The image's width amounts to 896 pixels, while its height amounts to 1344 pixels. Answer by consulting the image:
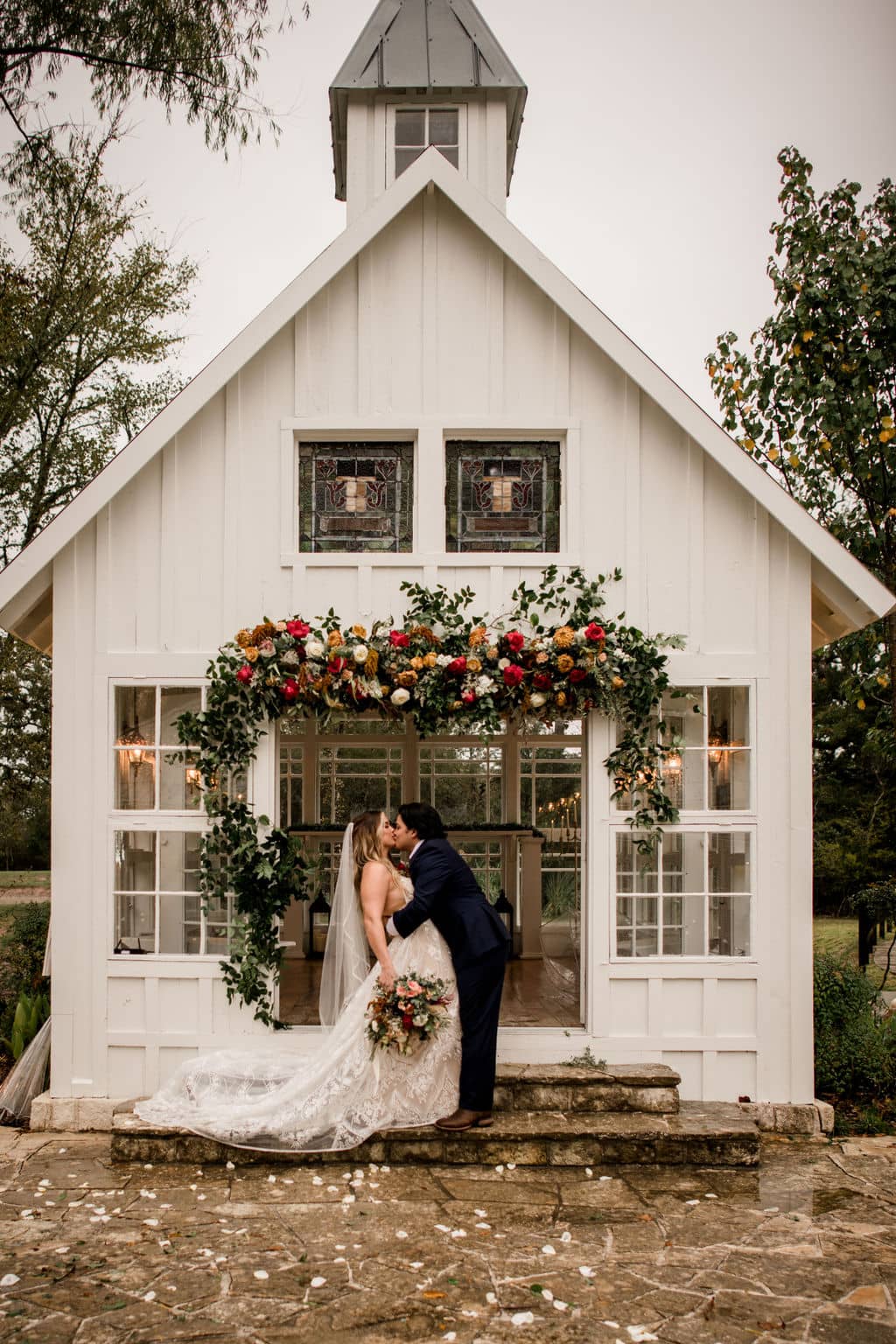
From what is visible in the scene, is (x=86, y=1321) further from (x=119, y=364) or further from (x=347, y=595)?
(x=119, y=364)

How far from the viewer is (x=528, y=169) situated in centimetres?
2148

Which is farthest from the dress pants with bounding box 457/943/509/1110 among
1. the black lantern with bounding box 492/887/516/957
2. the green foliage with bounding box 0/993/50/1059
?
the black lantern with bounding box 492/887/516/957

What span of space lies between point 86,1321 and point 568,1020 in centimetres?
422

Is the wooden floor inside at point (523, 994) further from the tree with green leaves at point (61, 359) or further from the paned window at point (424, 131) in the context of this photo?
the paned window at point (424, 131)

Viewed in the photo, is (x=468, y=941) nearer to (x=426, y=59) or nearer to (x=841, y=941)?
(x=426, y=59)

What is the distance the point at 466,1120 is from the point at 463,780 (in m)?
6.72

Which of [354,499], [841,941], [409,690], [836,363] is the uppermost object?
[836,363]

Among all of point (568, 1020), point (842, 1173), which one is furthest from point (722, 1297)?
point (568, 1020)

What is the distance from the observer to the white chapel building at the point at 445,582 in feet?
23.0

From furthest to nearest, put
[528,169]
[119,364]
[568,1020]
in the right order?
[528,169] < [119,364] < [568,1020]

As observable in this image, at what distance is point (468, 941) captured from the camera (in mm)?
6520

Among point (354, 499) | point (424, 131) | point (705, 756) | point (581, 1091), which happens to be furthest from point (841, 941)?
point (424, 131)

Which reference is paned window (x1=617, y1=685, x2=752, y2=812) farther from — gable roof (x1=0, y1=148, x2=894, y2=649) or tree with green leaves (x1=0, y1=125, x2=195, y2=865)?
tree with green leaves (x1=0, y1=125, x2=195, y2=865)

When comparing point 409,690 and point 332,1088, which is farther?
point 409,690
